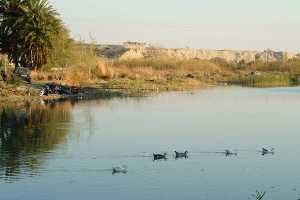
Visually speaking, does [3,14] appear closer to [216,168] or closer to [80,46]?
[80,46]

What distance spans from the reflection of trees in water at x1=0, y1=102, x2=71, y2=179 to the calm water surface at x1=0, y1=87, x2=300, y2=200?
32mm

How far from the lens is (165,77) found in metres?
71.8

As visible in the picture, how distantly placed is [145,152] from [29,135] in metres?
6.34

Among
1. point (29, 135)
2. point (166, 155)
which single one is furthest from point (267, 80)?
point (166, 155)

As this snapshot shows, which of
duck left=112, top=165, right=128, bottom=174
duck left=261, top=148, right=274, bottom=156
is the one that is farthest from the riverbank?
duck left=112, top=165, right=128, bottom=174

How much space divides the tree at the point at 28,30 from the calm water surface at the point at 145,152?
12028 millimetres

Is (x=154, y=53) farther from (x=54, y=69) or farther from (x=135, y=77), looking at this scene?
(x=54, y=69)

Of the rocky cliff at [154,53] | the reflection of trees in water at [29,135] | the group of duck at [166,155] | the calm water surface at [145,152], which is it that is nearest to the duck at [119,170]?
the calm water surface at [145,152]

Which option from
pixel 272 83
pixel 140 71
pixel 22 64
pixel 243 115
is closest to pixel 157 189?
pixel 243 115

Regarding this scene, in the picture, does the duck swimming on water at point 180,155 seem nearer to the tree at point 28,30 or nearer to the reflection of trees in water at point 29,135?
the reflection of trees in water at point 29,135

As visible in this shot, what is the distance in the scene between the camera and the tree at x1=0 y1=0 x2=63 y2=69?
5116 cm

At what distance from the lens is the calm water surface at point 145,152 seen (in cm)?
1731

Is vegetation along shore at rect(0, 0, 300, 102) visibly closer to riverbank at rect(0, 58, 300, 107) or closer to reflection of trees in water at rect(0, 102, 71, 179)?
riverbank at rect(0, 58, 300, 107)

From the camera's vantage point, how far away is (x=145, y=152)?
22.9 metres
